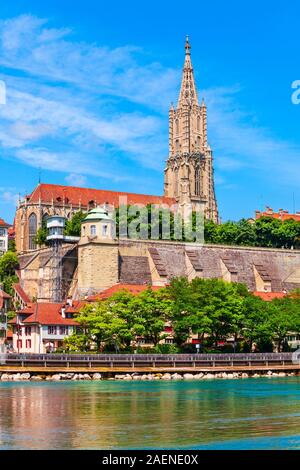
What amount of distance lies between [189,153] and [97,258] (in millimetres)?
83679

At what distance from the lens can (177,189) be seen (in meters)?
185

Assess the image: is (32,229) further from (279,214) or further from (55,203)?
(279,214)

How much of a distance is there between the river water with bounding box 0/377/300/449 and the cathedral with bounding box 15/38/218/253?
307ft

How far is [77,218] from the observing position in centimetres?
13825

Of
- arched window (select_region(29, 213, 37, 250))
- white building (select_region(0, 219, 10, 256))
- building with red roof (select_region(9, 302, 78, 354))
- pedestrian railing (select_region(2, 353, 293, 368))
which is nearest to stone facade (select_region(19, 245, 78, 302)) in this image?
building with red roof (select_region(9, 302, 78, 354))

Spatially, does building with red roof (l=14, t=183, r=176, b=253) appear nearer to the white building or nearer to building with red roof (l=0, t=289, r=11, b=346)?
the white building

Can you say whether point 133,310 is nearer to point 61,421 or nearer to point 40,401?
point 40,401

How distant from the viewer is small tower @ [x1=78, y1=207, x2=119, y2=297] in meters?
104

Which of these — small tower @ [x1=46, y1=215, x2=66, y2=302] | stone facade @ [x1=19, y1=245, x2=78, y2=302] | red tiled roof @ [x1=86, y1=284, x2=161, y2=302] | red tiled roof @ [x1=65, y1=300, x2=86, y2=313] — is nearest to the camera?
red tiled roof @ [x1=65, y1=300, x2=86, y2=313]
